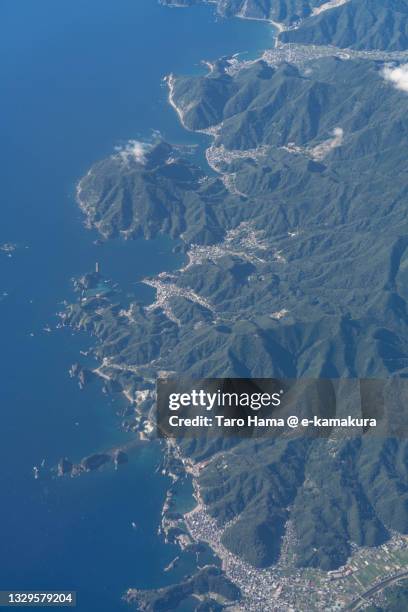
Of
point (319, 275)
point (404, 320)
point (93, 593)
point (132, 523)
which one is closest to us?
point (93, 593)

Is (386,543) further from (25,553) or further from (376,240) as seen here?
(376,240)

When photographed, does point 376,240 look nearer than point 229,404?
No

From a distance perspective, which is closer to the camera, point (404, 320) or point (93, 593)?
point (93, 593)

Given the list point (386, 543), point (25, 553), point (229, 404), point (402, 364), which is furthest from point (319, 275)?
point (25, 553)

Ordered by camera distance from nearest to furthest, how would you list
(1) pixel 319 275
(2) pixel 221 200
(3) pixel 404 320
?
(3) pixel 404 320 < (1) pixel 319 275 < (2) pixel 221 200

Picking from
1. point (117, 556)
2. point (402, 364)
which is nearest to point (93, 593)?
Result: point (117, 556)

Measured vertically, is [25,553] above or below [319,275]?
below

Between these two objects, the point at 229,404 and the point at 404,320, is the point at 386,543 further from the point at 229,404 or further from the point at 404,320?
the point at 404,320

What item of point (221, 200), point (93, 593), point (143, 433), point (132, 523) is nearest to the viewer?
point (93, 593)

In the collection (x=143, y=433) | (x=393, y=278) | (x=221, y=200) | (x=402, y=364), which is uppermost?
(x=221, y=200)
